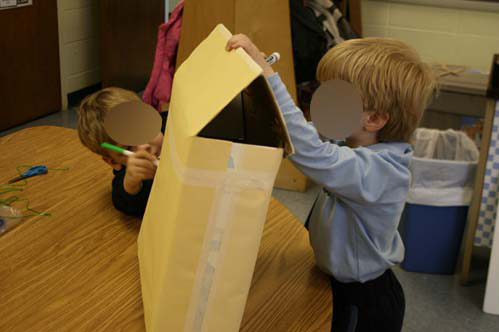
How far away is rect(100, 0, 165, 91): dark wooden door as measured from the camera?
4.33 metres

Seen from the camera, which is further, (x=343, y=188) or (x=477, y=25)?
(x=477, y=25)

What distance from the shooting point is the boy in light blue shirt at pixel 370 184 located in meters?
1.04

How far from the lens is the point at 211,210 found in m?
0.73

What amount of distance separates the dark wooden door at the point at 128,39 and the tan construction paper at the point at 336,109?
11.9 feet

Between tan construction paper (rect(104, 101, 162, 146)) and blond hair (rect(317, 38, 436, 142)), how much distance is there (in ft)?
1.12

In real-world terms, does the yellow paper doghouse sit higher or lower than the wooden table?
higher

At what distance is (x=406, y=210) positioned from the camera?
8.49 feet

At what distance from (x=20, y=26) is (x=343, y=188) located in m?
3.30

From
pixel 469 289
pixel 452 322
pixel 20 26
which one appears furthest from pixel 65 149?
pixel 20 26

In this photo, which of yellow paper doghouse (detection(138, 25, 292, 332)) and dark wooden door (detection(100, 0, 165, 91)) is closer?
yellow paper doghouse (detection(138, 25, 292, 332))

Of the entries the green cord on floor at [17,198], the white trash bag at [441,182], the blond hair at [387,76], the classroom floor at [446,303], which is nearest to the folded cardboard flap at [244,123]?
the blond hair at [387,76]

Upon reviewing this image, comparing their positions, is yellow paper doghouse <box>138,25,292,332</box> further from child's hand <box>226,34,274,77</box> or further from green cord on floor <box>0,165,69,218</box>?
green cord on floor <box>0,165,69,218</box>

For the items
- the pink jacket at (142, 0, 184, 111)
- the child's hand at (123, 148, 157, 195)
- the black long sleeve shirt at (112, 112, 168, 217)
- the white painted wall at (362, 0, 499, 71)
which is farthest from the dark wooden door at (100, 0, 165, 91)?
the child's hand at (123, 148, 157, 195)

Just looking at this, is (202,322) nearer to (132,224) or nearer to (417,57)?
(132,224)
